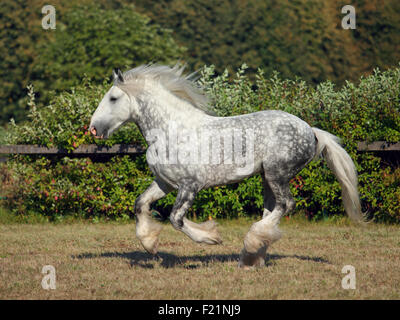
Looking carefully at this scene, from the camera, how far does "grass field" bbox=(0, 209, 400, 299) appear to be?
521cm

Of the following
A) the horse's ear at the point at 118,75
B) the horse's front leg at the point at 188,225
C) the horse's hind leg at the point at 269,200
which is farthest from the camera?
the horse's hind leg at the point at 269,200

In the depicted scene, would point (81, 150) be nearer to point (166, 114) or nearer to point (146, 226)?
point (166, 114)

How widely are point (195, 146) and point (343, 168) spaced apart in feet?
5.96

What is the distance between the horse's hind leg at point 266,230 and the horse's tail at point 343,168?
0.68m

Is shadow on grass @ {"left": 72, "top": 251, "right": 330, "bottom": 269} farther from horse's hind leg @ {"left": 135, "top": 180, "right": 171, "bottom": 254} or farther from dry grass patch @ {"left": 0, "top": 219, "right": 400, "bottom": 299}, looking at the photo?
horse's hind leg @ {"left": 135, "top": 180, "right": 171, "bottom": 254}

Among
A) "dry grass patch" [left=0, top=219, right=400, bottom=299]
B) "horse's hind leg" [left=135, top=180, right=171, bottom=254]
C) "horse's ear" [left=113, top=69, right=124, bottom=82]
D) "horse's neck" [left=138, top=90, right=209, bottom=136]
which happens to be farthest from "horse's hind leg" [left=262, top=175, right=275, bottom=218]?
"horse's ear" [left=113, top=69, right=124, bottom=82]

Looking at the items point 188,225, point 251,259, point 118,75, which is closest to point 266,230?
point 251,259

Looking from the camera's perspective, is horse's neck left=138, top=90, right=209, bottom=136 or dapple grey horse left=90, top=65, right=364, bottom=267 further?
horse's neck left=138, top=90, right=209, bottom=136

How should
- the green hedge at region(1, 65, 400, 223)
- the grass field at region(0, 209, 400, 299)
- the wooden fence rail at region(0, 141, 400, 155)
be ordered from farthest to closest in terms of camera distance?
the wooden fence rail at region(0, 141, 400, 155) → the green hedge at region(1, 65, 400, 223) → the grass field at region(0, 209, 400, 299)

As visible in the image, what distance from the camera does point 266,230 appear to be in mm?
6043

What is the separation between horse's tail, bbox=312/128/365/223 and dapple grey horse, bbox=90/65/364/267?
0.16m

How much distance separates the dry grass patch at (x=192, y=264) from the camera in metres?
5.21

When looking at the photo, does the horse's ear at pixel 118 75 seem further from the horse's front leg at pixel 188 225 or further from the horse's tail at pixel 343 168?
the horse's tail at pixel 343 168

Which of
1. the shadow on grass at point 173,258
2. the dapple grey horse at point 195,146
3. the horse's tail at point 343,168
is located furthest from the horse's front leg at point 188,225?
the horse's tail at point 343,168
